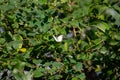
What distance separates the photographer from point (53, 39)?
1.65 m

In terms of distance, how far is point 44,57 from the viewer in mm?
1718

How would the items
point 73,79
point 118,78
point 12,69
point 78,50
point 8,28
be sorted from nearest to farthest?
1. point 12,69
2. point 73,79
3. point 78,50
4. point 8,28
5. point 118,78

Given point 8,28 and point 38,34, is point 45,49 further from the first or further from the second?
point 8,28

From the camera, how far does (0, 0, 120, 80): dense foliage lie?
1583mm

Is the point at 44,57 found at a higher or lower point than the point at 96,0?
lower

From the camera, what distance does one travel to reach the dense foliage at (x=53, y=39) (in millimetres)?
1583

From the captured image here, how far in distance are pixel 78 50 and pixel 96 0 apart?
0.29 metres

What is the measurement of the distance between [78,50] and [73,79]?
0.18m

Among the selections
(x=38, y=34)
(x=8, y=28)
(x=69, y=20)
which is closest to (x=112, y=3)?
(x=69, y=20)

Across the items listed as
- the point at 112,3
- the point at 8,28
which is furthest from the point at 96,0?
the point at 8,28

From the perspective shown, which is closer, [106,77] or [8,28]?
[8,28]

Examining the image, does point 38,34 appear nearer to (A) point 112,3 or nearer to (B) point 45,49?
(B) point 45,49

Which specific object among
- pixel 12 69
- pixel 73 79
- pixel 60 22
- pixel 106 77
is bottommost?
pixel 106 77

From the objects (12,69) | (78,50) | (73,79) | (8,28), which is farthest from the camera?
(8,28)
